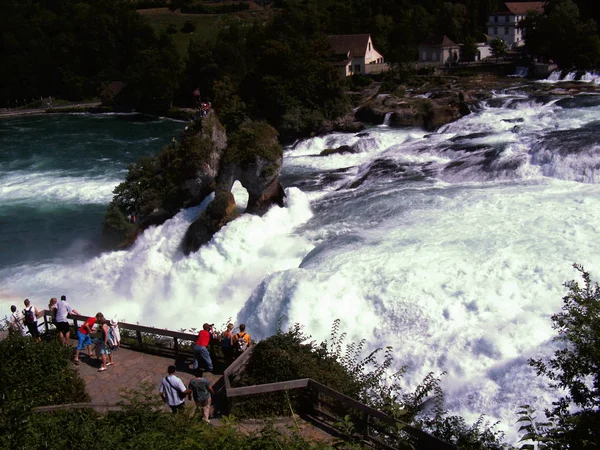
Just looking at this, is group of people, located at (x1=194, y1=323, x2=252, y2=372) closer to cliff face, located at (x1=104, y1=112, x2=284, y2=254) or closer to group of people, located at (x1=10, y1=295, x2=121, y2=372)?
group of people, located at (x1=10, y1=295, x2=121, y2=372)

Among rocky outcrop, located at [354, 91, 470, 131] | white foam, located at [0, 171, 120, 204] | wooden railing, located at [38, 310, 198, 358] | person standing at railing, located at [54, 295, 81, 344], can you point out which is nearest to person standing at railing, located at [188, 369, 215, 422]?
wooden railing, located at [38, 310, 198, 358]

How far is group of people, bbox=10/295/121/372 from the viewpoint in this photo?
14258mm

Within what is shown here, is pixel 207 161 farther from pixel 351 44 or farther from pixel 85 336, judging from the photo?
pixel 351 44

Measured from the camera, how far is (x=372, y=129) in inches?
1754

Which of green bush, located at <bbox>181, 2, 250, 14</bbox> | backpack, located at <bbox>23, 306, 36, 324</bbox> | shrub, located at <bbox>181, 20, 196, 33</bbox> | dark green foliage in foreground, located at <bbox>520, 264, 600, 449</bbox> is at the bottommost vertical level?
→ backpack, located at <bbox>23, 306, 36, 324</bbox>

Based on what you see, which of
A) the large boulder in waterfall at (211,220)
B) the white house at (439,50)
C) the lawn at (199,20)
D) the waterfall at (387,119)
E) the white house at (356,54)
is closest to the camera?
the large boulder in waterfall at (211,220)

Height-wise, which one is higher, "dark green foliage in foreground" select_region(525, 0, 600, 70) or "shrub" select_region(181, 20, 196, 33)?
"shrub" select_region(181, 20, 196, 33)

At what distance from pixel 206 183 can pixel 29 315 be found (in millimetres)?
13030

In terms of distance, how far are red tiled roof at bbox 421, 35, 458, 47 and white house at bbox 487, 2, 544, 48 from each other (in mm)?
12061

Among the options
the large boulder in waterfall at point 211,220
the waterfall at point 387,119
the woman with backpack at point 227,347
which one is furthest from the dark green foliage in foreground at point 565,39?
the woman with backpack at point 227,347

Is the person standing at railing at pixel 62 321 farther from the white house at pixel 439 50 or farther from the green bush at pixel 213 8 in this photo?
the green bush at pixel 213 8

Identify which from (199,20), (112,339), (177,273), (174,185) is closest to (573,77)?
(174,185)

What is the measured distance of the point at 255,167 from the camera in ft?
87.6

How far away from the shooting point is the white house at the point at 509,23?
76.8 m
